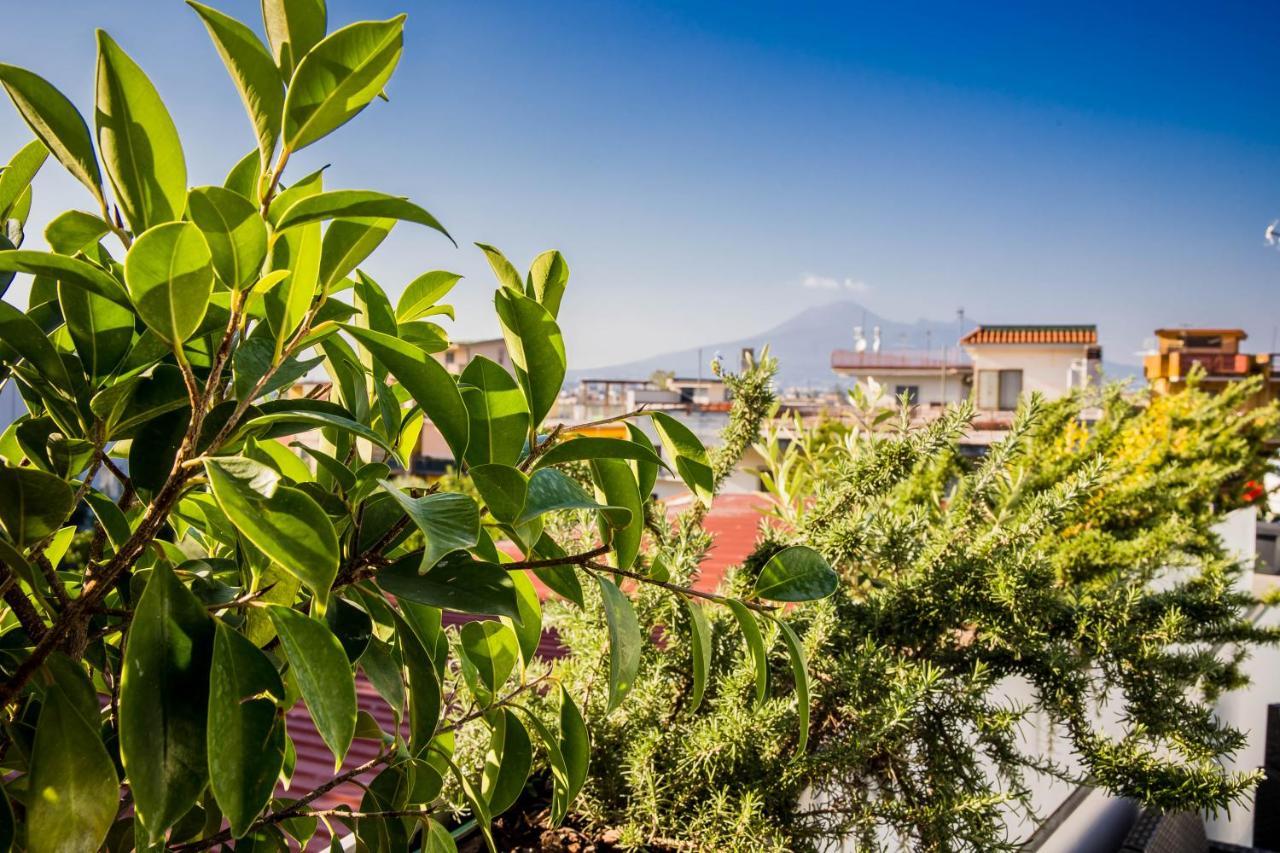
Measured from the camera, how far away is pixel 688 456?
1.95 feet

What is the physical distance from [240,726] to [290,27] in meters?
0.34

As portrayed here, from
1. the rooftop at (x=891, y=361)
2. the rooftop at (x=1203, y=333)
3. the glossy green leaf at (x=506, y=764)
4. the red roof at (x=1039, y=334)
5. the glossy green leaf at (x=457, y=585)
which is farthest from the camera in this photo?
the rooftop at (x=891, y=361)

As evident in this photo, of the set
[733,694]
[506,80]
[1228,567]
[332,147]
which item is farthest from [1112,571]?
[506,80]

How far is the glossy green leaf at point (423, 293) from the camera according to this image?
665 millimetres

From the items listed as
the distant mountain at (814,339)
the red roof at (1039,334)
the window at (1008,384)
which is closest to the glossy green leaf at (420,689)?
the window at (1008,384)

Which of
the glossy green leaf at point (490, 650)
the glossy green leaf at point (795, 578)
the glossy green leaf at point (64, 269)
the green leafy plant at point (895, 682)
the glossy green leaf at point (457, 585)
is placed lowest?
the green leafy plant at point (895, 682)

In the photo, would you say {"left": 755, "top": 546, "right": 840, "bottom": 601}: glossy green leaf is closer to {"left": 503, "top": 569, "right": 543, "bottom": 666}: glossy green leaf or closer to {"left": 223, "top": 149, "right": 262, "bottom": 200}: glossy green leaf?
{"left": 503, "top": 569, "right": 543, "bottom": 666}: glossy green leaf

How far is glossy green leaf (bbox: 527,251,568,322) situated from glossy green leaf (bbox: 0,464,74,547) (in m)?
0.30

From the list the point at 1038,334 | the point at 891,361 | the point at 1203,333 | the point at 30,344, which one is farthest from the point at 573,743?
the point at 1203,333

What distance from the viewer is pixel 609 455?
0.51m

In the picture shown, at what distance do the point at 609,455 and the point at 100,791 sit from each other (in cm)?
32

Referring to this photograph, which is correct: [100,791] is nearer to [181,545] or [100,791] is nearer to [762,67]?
[181,545]

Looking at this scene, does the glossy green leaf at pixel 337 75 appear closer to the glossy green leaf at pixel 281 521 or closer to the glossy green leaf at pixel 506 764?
the glossy green leaf at pixel 281 521

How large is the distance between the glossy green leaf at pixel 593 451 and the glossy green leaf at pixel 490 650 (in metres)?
0.22
